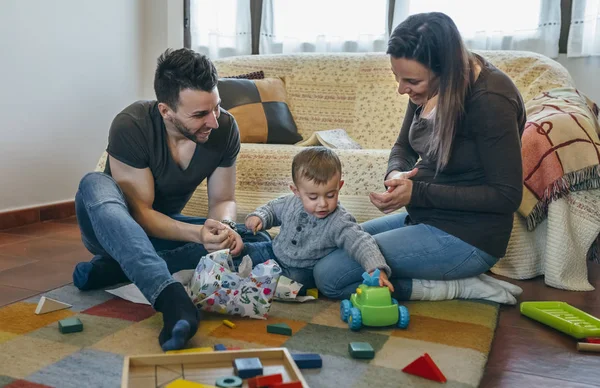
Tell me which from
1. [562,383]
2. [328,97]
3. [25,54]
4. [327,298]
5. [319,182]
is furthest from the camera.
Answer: [328,97]

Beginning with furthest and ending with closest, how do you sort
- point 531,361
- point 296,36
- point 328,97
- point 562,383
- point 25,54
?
point 296,36
point 328,97
point 25,54
point 531,361
point 562,383

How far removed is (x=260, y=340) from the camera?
1.45 metres

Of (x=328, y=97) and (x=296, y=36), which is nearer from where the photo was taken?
(x=328, y=97)

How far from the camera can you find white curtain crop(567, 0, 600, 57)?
2969mm

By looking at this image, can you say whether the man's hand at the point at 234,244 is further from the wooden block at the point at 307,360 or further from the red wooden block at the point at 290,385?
the red wooden block at the point at 290,385

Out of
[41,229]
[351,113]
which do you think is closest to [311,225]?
[351,113]

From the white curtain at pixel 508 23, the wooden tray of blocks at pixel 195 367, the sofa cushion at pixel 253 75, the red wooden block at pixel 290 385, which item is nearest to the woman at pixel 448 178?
the wooden tray of blocks at pixel 195 367

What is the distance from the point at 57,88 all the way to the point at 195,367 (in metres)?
2.37

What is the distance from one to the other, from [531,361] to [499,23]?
224 centimetres

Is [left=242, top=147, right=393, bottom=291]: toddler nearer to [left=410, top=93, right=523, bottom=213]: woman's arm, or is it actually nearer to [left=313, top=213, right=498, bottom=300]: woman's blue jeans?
[left=313, top=213, right=498, bottom=300]: woman's blue jeans

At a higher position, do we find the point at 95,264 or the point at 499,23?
the point at 499,23

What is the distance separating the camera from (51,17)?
3006 millimetres

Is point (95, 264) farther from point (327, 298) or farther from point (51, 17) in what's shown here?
point (51, 17)

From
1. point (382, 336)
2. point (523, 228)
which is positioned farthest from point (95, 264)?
point (523, 228)
